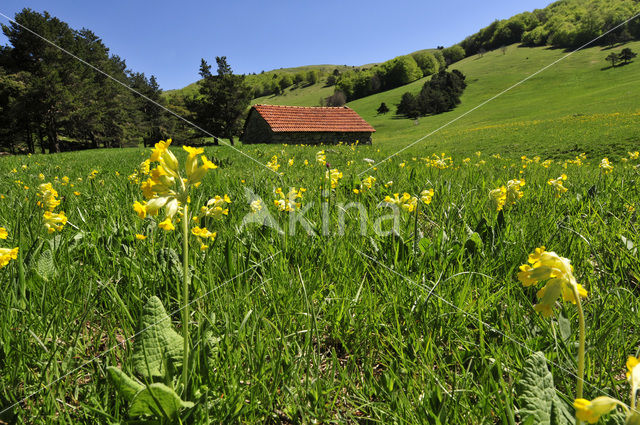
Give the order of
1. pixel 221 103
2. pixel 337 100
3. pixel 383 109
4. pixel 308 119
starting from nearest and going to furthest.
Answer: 1. pixel 308 119
2. pixel 221 103
3. pixel 383 109
4. pixel 337 100

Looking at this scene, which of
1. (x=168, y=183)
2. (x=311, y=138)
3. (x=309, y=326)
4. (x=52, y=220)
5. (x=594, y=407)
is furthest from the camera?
(x=311, y=138)

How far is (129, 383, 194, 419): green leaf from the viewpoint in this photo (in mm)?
742

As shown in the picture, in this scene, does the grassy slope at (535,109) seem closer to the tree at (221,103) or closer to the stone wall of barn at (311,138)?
the stone wall of barn at (311,138)

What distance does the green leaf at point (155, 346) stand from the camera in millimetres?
936

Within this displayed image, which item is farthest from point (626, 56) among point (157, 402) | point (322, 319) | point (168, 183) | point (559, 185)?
point (157, 402)

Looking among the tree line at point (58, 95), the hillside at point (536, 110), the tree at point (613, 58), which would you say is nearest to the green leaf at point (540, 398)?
the hillside at point (536, 110)

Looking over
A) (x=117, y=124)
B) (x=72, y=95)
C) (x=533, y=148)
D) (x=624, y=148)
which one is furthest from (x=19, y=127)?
(x=624, y=148)

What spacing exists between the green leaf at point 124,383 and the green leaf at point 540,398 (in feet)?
2.93

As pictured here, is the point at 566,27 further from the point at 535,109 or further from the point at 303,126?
the point at 303,126

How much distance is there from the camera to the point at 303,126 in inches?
972

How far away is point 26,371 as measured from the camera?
0.97 m

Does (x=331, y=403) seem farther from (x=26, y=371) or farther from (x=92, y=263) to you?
(x=92, y=263)

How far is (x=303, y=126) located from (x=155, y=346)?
971 inches

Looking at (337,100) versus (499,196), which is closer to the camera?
(499,196)
